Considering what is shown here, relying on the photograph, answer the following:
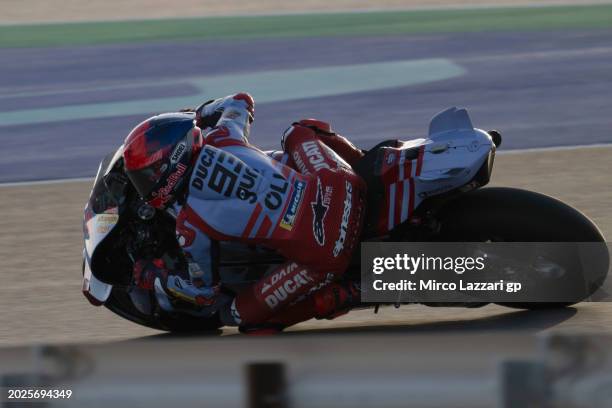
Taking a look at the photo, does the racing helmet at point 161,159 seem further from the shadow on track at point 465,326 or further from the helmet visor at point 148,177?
the shadow on track at point 465,326

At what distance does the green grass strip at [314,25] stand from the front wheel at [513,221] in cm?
876

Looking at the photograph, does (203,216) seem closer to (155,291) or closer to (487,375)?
(155,291)

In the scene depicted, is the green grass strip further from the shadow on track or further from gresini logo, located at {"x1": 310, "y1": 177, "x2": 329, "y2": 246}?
gresini logo, located at {"x1": 310, "y1": 177, "x2": 329, "y2": 246}

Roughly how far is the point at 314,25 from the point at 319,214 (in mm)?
9605

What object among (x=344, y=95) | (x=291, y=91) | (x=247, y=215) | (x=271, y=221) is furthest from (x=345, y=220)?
(x=291, y=91)

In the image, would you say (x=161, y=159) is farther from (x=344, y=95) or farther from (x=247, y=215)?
(x=344, y=95)

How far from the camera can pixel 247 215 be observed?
18.9 feet

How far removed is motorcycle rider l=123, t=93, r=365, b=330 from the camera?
5742 mm

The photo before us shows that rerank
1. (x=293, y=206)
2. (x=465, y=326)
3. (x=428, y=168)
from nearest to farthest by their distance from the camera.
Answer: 1. (x=293, y=206)
2. (x=428, y=168)
3. (x=465, y=326)

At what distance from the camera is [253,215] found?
576 centimetres

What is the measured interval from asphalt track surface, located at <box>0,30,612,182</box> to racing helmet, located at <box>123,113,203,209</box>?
425 cm

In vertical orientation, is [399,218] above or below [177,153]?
below

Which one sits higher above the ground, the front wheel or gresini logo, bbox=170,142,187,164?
gresini logo, bbox=170,142,187,164

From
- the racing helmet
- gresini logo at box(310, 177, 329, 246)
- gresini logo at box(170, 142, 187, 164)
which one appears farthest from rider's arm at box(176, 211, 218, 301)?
gresini logo at box(310, 177, 329, 246)
